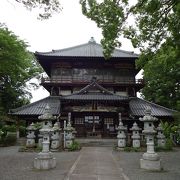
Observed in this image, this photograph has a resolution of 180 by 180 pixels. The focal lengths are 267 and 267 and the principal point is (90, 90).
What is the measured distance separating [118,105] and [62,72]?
9.07 metres

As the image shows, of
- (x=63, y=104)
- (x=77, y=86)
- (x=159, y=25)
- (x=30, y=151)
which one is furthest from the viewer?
(x=77, y=86)

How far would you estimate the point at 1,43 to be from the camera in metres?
24.4

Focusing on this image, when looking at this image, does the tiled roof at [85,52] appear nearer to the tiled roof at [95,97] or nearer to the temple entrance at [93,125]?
the tiled roof at [95,97]

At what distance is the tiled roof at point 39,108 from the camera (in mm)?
30859

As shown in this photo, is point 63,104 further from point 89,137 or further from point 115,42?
point 115,42

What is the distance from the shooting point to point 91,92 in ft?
106

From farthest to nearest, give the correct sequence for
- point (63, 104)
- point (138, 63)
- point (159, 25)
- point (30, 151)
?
1. point (63, 104)
2. point (30, 151)
3. point (138, 63)
4. point (159, 25)

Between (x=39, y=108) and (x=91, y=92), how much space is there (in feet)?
21.4

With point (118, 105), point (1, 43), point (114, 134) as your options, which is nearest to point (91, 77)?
point (118, 105)

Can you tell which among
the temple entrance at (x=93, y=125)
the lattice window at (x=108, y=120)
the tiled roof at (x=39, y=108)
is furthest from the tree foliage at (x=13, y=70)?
the lattice window at (x=108, y=120)

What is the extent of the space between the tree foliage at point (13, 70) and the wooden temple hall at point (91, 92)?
12.7ft

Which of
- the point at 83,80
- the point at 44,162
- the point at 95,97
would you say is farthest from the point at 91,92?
the point at 44,162

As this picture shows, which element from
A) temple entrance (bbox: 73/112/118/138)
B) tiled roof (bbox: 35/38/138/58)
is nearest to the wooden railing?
tiled roof (bbox: 35/38/138/58)

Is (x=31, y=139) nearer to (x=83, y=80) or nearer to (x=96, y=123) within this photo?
(x=96, y=123)
